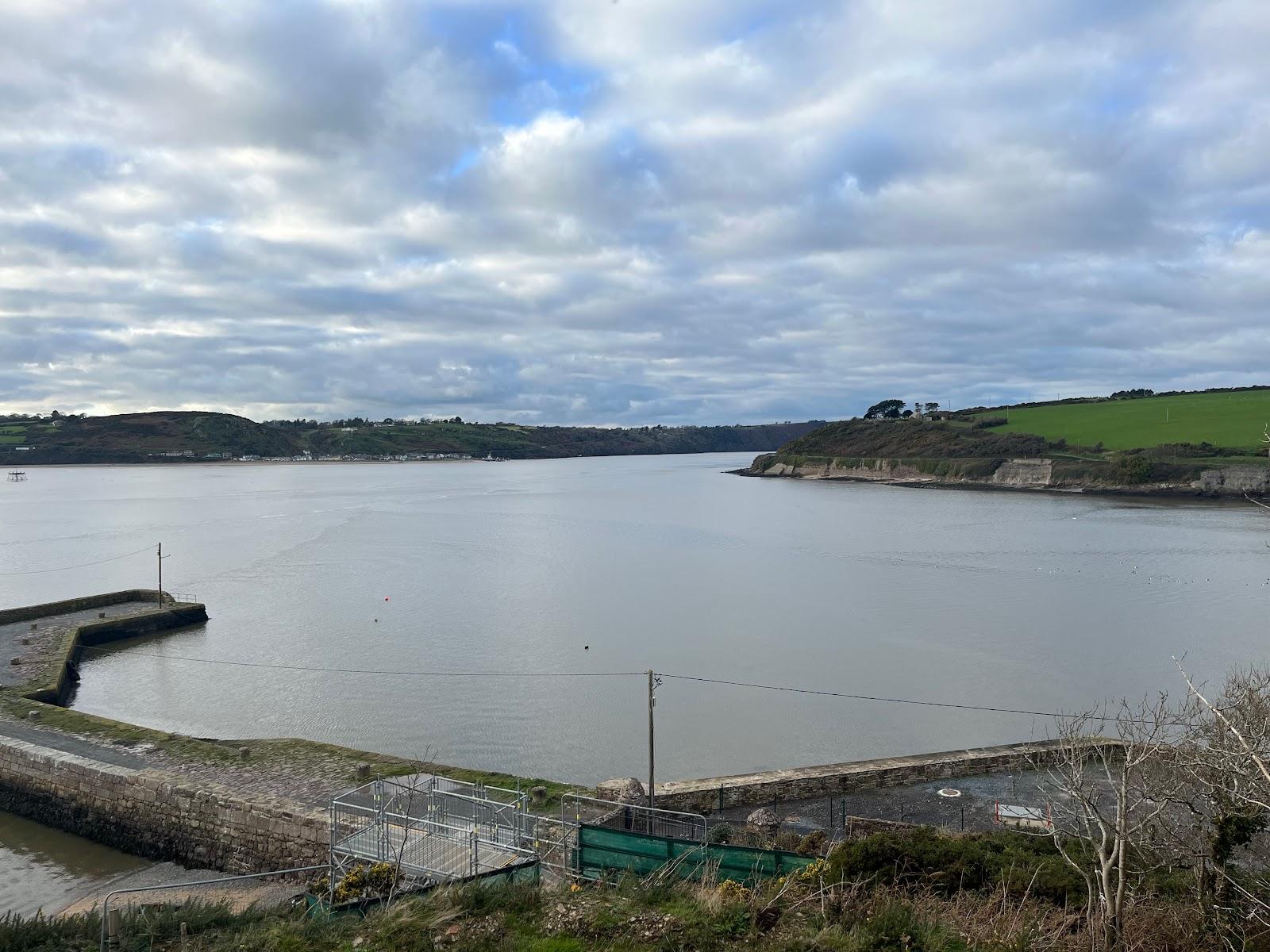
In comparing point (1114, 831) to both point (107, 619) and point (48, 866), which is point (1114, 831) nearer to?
point (48, 866)

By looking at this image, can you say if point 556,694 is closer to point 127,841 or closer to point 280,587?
point 127,841

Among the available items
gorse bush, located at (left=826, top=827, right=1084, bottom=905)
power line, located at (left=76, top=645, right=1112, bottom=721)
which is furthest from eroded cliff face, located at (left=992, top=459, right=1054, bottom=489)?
gorse bush, located at (left=826, top=827, right=1084, bottom=905)

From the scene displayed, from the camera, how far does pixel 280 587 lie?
121ft

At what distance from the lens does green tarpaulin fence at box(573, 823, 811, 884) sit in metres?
8.48

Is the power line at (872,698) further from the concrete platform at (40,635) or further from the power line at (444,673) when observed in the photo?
the concrete platform at (40,635)

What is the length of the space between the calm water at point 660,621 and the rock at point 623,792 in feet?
11.6

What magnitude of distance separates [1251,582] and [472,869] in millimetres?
39393

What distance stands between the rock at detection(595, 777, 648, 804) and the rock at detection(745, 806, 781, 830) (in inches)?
59.5

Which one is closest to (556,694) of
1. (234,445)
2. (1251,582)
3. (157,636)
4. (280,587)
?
(157,636)

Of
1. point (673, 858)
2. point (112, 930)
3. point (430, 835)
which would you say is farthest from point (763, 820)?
point (112, 930)

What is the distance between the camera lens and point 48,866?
491 inches

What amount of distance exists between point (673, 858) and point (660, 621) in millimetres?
20503

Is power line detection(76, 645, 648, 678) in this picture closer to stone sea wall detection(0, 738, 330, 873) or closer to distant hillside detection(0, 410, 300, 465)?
stone sea wall detection(0, 738, 330, 873)

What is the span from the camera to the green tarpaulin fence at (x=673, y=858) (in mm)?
8477
